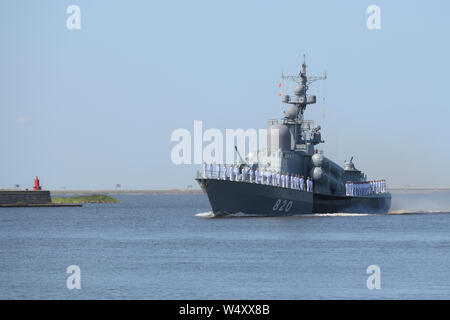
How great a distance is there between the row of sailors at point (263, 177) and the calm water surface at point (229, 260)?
436 centimetres

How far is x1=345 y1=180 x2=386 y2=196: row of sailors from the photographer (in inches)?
4072

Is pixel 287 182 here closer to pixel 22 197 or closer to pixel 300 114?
pixel 300 114

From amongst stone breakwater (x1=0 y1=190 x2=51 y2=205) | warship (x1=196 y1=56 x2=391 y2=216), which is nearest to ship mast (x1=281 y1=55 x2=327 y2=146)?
warship (x1=196 y1=56 x2=391 y2=216)

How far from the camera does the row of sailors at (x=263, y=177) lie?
277 feet

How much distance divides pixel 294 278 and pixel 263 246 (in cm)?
1668

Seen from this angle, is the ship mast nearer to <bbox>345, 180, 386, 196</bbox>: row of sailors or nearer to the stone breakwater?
<bbox>345, 180, 386, 196</bbox>: row of sailors

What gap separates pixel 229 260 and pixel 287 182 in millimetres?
36367

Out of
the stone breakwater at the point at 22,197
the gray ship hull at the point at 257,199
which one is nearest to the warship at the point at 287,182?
the gray ship hull at the point at 257,199

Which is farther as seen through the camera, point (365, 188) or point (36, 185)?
point (36, 185)

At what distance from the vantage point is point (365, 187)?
10944 cm

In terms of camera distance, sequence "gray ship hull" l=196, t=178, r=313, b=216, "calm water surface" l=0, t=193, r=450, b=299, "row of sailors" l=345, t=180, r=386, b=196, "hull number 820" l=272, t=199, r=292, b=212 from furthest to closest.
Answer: "row of sailors" l=345, t=180, r=386, b=196, "hull number 820" l=272, t=199, r=292, b=212, "gray ship hull" l=196, t=178, r=313, b=216, "calm water surface" l=0, t=193, r=450, b=299

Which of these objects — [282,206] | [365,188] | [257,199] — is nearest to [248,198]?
[257,199]

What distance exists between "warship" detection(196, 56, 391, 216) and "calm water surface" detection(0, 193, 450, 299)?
108 inches

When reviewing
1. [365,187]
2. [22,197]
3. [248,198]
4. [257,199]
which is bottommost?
[22,197]
